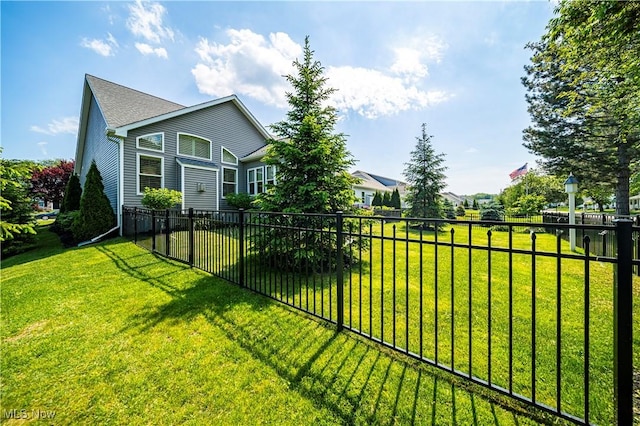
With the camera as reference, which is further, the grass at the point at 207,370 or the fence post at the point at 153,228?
the fence post at the point at 153,228

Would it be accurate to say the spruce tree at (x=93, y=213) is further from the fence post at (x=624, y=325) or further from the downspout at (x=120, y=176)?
the fence post at (x=624, y=325)

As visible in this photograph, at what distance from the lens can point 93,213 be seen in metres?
9.01

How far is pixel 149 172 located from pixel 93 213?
2607 mm

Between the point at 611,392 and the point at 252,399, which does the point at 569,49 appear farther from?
the point at 252,399

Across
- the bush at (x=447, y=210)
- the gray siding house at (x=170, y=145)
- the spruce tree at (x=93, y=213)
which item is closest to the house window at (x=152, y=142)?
the gray siding house at (x=170, y=145)

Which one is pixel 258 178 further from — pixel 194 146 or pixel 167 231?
pixel 167 231

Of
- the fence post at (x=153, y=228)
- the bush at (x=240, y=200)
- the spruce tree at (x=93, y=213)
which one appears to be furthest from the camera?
the bush at (x=240, y=200)

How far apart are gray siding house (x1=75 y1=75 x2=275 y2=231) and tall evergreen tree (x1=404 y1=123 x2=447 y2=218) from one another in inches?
343

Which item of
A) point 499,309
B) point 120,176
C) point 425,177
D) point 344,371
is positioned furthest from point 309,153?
point 425,177

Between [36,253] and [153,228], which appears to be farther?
[36,253]

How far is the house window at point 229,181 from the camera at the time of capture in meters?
13.5

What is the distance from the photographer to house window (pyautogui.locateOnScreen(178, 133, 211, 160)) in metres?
11.8

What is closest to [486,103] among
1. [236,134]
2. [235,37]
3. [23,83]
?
[235,37]

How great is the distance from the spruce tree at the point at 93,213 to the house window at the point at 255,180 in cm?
637
